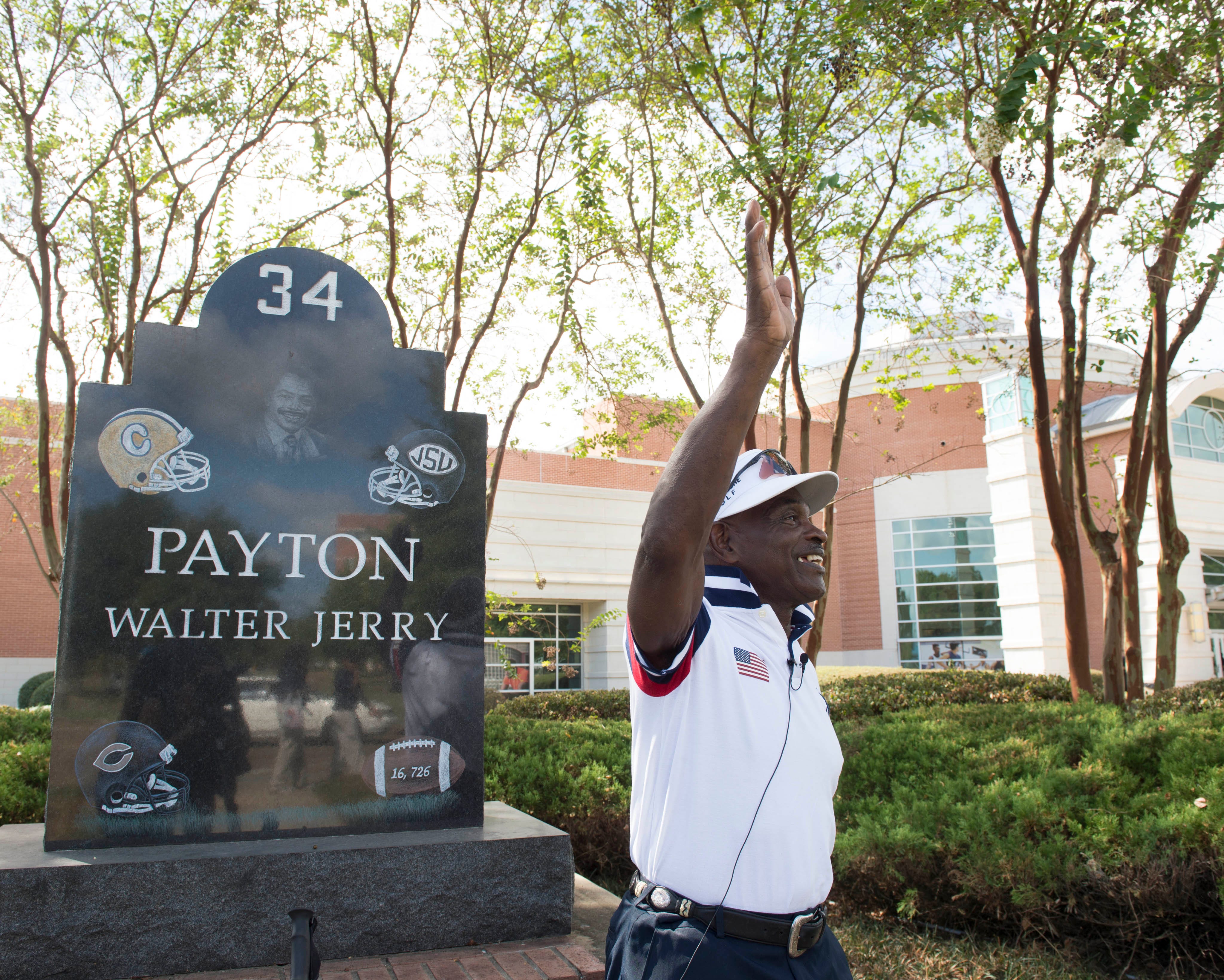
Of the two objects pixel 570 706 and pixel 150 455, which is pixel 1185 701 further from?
pixel 150 455

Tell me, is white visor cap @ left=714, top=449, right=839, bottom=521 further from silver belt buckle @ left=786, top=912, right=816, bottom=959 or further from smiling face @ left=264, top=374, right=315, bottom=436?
smiling face @ left=264, top=374, right=315, bottom=436

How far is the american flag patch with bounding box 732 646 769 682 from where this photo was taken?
2.10m

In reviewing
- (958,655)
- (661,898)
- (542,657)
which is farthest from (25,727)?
(958,655)

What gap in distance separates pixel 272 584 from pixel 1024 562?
73.0 feet

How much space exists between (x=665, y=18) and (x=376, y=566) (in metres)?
6.71

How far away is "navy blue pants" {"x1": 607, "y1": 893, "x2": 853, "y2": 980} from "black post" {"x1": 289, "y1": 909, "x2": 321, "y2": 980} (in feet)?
2.16

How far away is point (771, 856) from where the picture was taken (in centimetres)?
197

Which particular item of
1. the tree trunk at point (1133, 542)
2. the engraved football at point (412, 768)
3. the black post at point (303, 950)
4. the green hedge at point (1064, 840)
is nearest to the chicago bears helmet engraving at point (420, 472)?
the engraved football at point (412, 768)

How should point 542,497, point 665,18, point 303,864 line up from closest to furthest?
point 303,864, point 665,18, point 542,497

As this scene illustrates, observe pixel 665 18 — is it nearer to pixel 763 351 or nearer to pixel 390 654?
pixel 390 654

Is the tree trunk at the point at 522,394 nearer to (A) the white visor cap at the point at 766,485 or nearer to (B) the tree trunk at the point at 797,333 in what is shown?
(B) the tree trunk at the point at 797,333

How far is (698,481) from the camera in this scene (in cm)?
188

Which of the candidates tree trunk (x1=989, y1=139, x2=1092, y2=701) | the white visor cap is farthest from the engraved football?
tree trunk (x1=989, y1=139, x2=1092, y2=701)

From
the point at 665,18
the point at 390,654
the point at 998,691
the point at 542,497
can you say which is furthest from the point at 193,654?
the point at 542,497
